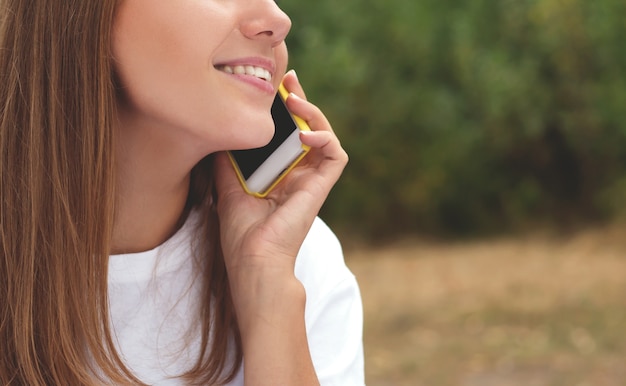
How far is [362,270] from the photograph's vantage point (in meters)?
6.66

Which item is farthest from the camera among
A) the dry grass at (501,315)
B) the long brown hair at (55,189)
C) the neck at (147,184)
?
the dry grass at (501,315)

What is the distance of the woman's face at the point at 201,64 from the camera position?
1376 mm

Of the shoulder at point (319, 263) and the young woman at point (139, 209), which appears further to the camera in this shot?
the shoulder at point (319, 263)

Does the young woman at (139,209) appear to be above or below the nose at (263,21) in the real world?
below

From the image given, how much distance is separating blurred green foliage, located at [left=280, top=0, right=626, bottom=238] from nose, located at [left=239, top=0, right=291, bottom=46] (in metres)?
5.51

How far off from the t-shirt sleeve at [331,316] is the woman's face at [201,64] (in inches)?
11.8

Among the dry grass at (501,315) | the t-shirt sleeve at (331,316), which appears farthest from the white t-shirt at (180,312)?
the dry grass at (501,315)

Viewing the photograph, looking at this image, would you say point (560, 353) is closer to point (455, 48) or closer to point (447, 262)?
point (447, 262)

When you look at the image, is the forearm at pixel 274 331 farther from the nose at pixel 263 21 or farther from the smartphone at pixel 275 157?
the nose at pixel 263 21

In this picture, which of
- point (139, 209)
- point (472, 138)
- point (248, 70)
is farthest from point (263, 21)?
point (472, 138)

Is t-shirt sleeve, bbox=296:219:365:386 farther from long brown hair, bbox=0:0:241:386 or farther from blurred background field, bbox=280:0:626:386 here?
blurred background field, bbox=280:0:626:386

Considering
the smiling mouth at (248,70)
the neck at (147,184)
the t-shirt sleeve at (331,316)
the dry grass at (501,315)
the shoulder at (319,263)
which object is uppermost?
the smiling mouth at (248,70)

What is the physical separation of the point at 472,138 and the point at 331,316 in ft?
19.4

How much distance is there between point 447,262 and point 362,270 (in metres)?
0.65
